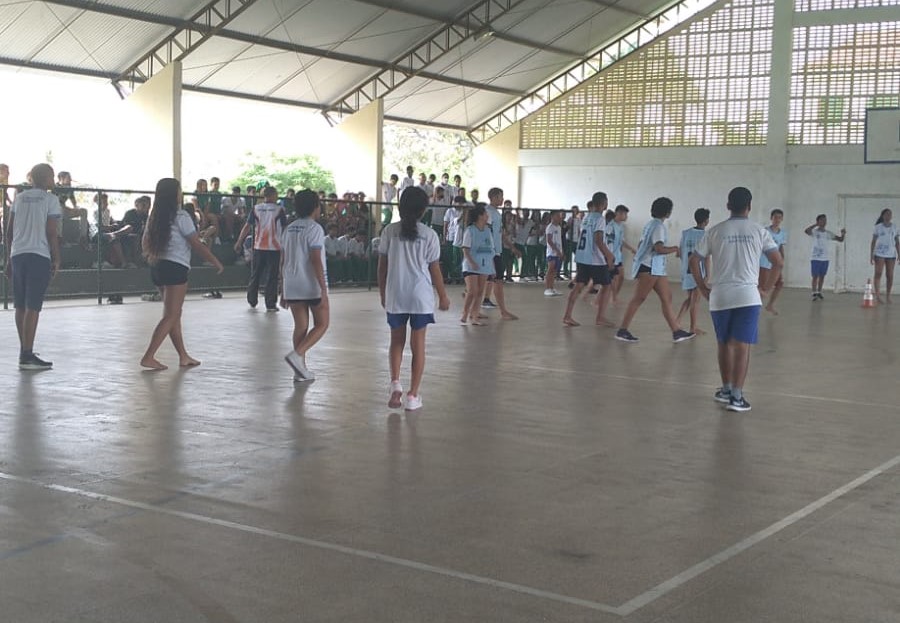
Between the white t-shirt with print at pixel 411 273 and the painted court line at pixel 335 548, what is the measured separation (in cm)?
298

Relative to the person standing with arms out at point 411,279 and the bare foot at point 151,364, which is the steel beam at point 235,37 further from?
the person standing with arms out at point 411,279

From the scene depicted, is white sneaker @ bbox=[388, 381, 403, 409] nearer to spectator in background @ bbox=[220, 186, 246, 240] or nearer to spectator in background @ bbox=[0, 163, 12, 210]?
spectator in background @ bbox=[0, 163, 12, 210]

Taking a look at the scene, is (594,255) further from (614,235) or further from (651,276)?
(614,235)

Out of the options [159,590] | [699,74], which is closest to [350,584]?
[159,590]

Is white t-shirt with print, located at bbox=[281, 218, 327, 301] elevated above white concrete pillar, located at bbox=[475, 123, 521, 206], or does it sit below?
below

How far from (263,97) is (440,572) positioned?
25501mm

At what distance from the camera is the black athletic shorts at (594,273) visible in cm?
1460

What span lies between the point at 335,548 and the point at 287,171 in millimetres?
44906

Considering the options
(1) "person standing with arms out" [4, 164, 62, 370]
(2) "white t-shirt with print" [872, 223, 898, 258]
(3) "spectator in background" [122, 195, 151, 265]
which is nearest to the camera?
(1) "person standing with arms out" [4, 164, 62, 370]

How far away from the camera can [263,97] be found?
28531 mm

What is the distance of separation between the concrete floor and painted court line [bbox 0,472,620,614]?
2 cm

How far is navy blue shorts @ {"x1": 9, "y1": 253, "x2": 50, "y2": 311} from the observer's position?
9586 millimetres

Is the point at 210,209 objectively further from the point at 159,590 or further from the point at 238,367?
the point at 159,590

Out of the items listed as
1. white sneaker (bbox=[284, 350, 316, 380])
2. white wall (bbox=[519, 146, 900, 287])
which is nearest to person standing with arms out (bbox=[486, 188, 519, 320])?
white sneaker (bbox=[284, 350, 316, 380])
